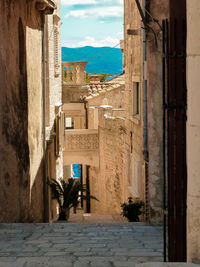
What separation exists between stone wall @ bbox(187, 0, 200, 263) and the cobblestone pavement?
1.91 m

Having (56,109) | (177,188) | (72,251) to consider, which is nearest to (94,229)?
(72,251)

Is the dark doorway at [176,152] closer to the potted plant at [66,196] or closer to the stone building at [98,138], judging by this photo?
the potted plant at [66,196]

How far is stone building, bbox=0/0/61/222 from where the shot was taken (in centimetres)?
978

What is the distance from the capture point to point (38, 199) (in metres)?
12.9

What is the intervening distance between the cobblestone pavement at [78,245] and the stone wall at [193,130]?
1.91 m

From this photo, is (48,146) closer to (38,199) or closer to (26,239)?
(38,199)

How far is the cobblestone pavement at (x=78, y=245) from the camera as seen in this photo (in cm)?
621

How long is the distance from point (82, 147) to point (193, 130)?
19439mm

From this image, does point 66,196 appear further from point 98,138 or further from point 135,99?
point 98,138

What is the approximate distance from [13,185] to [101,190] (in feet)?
40.4

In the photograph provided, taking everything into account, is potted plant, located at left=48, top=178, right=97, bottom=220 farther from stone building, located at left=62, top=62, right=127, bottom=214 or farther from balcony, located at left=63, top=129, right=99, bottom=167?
balcony, located at left=63, top=129, right=99, bottom=167

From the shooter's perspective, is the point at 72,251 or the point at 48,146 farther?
the point at 48,146

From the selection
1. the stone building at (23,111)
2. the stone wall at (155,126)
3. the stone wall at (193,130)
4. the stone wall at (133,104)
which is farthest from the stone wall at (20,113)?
the stone wall at (193,130)

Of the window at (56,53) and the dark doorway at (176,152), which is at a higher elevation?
the window at (56,53)
